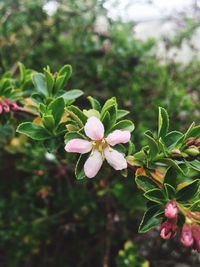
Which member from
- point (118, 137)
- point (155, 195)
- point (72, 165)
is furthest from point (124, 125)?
point (72, 165)

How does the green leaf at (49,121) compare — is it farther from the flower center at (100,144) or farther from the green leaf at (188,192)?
the green leaf at (188,192)

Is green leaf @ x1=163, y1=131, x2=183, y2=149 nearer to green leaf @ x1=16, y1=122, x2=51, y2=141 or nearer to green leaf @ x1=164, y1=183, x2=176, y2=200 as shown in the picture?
green leaf @ x1=164, y1=183, x2=176, y2=200

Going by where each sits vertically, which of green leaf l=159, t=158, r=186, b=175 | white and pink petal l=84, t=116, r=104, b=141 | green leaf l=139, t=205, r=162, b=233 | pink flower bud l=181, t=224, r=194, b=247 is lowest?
green leaf l=139, t=205, r=162, b=233

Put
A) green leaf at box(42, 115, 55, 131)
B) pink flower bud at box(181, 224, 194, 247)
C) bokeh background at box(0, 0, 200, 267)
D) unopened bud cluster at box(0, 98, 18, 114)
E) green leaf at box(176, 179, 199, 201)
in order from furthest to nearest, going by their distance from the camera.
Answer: bokeh background at box(0, 0, 200, 267)
unopened bud cluster at box(0, 98, 18, 114)
green leaf at box(42, 115, 55, 131)
green leaf at box(176, 179, 199, 201)
pink flower bud at box(181, 224, 194, 247)

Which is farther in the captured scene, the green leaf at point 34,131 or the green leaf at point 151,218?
the green leaf at point 34,131

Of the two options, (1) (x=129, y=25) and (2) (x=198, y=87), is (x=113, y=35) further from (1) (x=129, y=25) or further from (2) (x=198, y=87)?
(2) (x=198, y=87)

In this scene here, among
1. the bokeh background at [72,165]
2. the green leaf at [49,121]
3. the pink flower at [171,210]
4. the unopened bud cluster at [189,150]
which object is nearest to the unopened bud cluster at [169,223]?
the pink flower at [171,210]

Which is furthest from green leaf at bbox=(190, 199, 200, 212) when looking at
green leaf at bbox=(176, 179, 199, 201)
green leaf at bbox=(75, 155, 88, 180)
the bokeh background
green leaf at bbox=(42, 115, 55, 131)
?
the bokeh background

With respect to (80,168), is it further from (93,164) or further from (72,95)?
(72,95)
